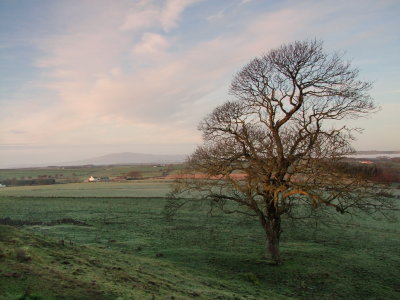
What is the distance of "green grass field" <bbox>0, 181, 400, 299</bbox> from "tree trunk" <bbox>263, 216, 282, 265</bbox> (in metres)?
0.58

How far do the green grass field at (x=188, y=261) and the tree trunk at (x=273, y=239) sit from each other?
58 centimetres

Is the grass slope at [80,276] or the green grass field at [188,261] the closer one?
the grass slope at [80,276]

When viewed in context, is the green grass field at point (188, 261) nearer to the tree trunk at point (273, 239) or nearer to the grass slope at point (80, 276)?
the grass slope at point (80, 276)

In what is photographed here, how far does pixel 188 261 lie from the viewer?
1905 centimetres

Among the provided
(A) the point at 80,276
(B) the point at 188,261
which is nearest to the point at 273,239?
(B) the point at 188,261

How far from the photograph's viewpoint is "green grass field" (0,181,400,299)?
9.75 metres

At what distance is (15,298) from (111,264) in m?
6.56

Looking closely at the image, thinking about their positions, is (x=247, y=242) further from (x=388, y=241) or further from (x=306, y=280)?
(x=388, y=241)

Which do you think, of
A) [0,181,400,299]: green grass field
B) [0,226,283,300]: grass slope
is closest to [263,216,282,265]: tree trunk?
[0,181,400,299]: green grass field

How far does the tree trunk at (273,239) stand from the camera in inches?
767

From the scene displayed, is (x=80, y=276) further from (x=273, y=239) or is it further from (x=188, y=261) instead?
(x=273, y=239)

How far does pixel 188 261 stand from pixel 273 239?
207 inches

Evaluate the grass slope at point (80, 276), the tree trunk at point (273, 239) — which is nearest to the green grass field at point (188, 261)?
the grass slope at point (80, 276)

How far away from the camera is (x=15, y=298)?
740 centimetres
